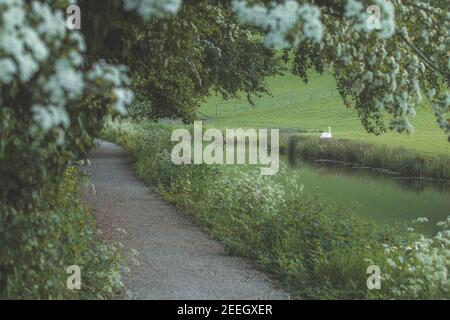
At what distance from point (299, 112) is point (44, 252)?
80121 mm

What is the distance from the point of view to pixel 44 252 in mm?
6168

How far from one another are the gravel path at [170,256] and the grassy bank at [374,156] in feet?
54.6

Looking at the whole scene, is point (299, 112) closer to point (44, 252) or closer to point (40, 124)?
point (44, 252)

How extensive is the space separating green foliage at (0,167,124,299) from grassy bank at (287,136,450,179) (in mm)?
24641

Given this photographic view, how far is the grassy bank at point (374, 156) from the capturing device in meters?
30.8

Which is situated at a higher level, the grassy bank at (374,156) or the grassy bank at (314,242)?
the grassy bank at (374,156)

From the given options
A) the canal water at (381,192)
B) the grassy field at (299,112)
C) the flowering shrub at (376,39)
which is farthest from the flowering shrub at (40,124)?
the grassy field at (299,112)

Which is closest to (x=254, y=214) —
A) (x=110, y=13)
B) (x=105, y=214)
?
(x=105, y=214)

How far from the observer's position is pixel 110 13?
19.3ft

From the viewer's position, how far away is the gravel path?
8.51 meters

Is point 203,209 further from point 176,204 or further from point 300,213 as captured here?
point 300,213
